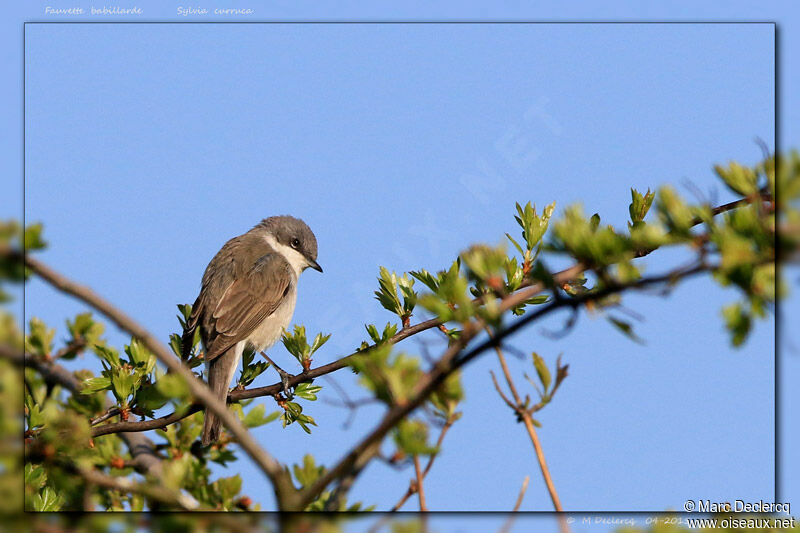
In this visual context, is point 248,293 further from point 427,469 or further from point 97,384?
point 427,469

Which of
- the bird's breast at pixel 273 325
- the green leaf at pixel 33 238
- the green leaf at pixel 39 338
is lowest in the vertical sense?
the green leaf at pixel 33 238

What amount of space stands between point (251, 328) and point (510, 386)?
495cm

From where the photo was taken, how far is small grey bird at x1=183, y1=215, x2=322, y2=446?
675 centimetres

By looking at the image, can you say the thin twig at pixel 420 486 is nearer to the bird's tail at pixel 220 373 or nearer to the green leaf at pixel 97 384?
the green leaf at pixel 97 384

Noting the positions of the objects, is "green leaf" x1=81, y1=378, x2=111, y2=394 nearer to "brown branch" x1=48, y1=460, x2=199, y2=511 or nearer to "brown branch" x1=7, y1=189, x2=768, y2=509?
"brown branch" x1=48, y1=460, x2=199, y2=511

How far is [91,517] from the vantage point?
78.8 inches

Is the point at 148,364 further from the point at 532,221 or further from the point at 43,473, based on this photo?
the point at 532,221

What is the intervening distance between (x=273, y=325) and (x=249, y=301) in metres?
0.40

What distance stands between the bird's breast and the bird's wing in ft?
0.24

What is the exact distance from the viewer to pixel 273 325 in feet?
25.5

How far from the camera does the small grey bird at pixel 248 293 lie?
6754mm

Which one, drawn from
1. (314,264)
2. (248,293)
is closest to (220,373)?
(248,293)

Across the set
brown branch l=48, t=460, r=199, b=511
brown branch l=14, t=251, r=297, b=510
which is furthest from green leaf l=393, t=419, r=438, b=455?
brown branch l=48, t=460, r=199, b=511

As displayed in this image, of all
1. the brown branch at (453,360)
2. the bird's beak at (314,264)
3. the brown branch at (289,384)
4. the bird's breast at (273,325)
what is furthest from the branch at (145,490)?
the bird's beak at (314,264)
